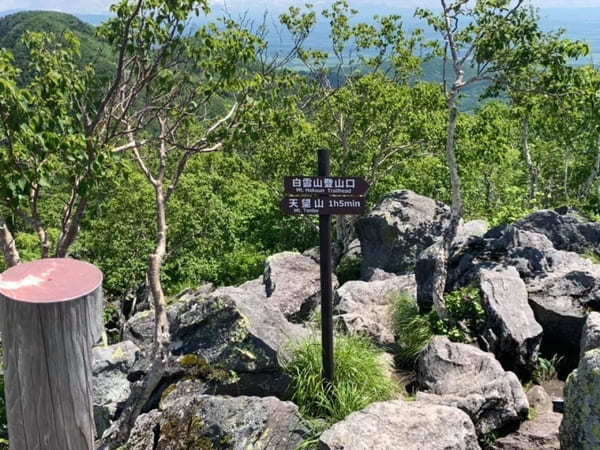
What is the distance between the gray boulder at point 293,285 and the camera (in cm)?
1521

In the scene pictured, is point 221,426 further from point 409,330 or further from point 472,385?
point 409,330

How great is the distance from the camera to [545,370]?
9.30 metres

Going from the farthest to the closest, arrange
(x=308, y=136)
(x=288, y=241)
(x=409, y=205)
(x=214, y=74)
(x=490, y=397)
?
(x=288, y=241)
(x=308, y=136)
(x=409, y=205)
(x=214, y=74)
(x=490, y=397)

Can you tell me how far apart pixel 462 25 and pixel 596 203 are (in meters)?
8.28

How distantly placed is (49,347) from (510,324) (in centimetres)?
858

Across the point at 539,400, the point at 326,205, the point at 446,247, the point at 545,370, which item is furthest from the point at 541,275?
the point at 326,205

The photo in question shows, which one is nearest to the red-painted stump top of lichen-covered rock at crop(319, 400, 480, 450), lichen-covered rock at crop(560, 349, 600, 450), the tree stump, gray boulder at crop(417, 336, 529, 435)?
the tree stump

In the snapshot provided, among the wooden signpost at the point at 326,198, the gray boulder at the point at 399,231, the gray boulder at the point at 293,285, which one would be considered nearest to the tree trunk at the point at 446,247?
the wooden signpost at the point at 326,198

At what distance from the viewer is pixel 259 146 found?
68.7ft

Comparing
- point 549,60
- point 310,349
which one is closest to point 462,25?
point 549,60

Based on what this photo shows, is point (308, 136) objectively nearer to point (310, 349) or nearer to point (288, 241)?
point (288, 241)

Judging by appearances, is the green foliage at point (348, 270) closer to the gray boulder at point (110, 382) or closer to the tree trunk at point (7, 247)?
the gray boulder at point (110, 382)

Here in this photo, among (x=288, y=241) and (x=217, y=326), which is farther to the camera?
(x=288, y=241)

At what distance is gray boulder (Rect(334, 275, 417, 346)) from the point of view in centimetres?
Answer: 1084
